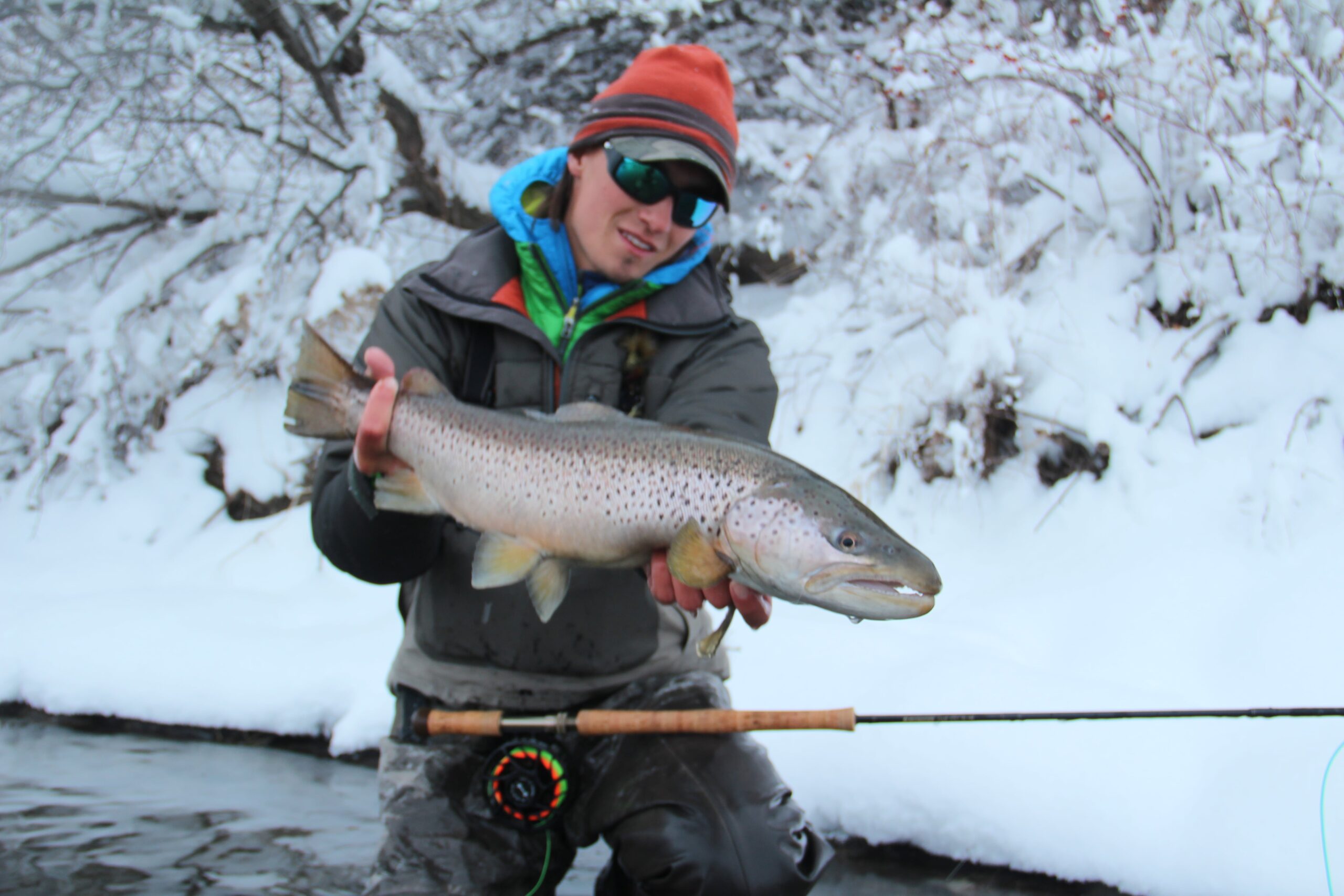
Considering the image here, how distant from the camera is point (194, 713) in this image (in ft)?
10.4

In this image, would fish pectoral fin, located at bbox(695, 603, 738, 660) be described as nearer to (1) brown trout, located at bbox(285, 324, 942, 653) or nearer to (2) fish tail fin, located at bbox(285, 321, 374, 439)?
(1) brown trout, located at bbox(285, 324, 942, 653)

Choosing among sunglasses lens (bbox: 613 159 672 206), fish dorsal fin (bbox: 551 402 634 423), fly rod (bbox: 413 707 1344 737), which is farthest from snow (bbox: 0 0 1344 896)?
sunglasses lens (bbox: 613 159 672 206)

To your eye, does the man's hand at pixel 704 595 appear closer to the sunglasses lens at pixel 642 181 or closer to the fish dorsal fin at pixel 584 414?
the fish dorsal fin at pixel 584 414

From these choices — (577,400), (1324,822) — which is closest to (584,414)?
(577,400)

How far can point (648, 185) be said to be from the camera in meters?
2.09

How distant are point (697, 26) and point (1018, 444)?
3234 mm

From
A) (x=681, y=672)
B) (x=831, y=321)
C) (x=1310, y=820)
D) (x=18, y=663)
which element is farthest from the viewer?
(x=831, y=321)

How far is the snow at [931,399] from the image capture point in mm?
2473

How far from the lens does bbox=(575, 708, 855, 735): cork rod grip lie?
1.99 metres

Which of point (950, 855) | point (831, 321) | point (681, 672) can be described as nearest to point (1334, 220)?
point (831, 321)

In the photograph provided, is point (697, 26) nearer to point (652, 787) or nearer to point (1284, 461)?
point (1284, 461)

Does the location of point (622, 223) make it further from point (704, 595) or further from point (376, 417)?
point (704, 595)

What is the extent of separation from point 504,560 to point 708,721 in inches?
24.7

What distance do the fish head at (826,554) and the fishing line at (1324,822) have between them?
1361mm
